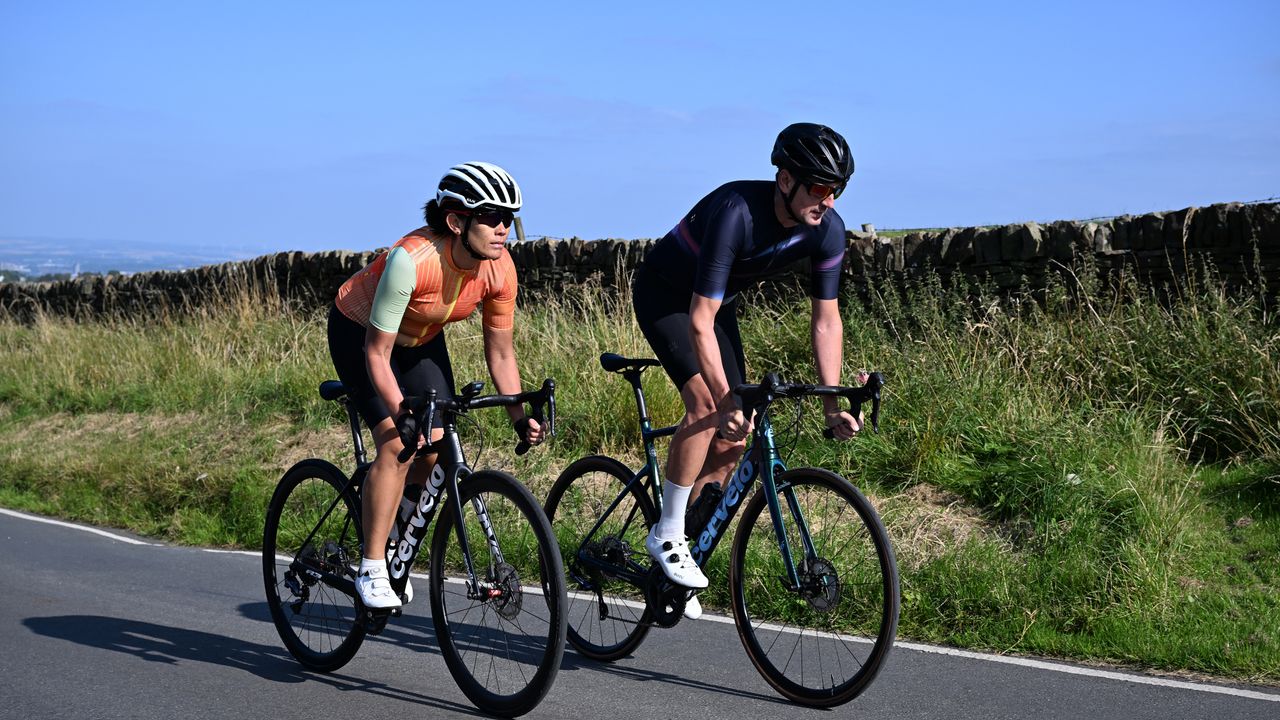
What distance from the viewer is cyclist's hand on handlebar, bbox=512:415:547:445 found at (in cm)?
515

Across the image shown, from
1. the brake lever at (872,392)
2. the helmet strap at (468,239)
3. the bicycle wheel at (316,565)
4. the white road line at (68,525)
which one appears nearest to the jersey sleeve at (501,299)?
the helmet strap at (468,239)

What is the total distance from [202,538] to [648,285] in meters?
5.37

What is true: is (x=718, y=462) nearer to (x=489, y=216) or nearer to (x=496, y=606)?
(x=496, y=606)

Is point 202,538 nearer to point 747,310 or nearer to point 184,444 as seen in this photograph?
point 184,444

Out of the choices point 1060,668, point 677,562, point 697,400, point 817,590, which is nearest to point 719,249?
point 697,400

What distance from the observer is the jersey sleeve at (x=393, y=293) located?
16.2 feet

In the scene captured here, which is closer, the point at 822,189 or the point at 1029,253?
the point at 822,189

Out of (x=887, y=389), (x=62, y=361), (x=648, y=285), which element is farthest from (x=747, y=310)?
(x=62, y=361)

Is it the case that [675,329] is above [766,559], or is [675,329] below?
above

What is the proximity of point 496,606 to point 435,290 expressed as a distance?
4.22ft

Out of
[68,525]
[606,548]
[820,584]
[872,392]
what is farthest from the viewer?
[68,525]

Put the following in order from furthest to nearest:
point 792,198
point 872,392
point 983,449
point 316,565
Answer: point 983,449
point 316,565
point 792,198
point 872,392

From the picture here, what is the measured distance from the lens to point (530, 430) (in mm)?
5172

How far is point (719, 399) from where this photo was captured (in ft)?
16.5
